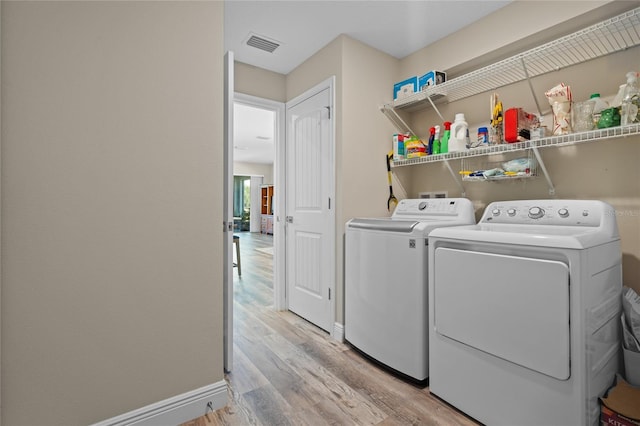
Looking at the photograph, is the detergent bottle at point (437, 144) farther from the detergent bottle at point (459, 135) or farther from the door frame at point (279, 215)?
the door frame at point (279, 215)

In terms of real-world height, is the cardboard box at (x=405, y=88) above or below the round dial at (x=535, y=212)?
above

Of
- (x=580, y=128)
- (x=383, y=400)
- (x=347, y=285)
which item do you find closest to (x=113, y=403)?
(x=383, y=400)

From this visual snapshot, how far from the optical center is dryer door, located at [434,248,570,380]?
3.88 ft

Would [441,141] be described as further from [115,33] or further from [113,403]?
[113,403]

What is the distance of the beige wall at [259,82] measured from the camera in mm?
2742

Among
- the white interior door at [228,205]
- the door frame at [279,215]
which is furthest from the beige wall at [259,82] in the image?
the white interior door at [228,205]

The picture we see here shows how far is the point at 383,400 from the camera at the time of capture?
5.38 ft

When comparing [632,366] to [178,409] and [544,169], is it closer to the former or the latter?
[544,169]

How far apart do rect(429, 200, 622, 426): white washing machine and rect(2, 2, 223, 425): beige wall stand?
3.92ft

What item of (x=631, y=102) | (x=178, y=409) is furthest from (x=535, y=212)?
(x=178, y=409)

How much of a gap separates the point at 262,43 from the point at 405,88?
1.19 metres

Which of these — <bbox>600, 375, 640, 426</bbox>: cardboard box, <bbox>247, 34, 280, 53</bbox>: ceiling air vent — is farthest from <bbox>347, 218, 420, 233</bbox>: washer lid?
<bbox>247, 34, 280, 53</bbox>: ceiling air vent

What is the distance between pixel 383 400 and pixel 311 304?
45.7 inches

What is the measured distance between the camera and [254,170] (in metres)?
10.8
